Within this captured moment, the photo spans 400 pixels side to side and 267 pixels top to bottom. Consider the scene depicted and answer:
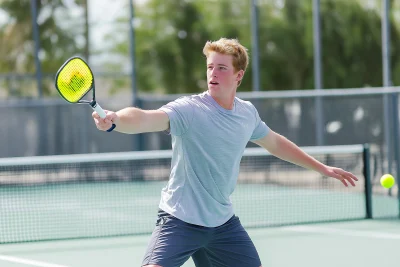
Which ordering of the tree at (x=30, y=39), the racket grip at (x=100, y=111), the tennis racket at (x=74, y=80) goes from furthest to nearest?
the tree at (x=30, y=39)
the tennis racket at (x=74, y=80)
the racket grip at (x=100, y=111)

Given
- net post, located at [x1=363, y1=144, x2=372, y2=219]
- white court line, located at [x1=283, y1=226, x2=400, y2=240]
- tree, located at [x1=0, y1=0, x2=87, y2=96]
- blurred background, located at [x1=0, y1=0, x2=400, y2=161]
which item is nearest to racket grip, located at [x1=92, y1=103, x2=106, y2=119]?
white court line, located at [x1=283, y1=226, x2=400, y2=240]

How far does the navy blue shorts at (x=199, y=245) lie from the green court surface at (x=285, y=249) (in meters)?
2.67

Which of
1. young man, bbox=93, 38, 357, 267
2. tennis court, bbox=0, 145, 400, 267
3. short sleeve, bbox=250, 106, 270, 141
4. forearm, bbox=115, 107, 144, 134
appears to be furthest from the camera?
tennis court, bbox=0, 145, 400, 267

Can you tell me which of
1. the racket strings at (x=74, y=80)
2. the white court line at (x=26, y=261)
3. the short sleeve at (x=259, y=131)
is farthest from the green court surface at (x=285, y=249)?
the racket strings at (x=74, y=80)

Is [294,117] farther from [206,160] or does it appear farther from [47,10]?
[47,10]

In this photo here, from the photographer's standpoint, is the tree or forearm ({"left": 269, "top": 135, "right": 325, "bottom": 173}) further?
the tree

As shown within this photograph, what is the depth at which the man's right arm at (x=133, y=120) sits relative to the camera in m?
4.05

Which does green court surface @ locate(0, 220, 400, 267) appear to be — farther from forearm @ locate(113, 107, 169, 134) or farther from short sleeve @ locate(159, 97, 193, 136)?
forearm @ locate(113, 107, 169, 134)

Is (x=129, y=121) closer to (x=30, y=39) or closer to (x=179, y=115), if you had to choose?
(x=179, y=115)

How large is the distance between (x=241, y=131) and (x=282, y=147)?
0.58 metres

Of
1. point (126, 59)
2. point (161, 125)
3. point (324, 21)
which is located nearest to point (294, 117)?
point (161, 125)

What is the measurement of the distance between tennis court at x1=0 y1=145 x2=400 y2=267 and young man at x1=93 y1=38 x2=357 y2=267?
2835 millimetres

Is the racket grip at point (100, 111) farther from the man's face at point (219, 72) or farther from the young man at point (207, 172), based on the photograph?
the man's face at point (219, 72)

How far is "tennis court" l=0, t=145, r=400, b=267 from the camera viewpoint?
27.1 ft
